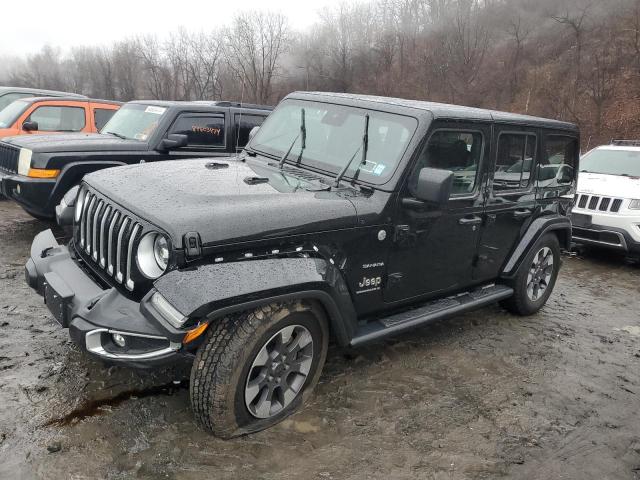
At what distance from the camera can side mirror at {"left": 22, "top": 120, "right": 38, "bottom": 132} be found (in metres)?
7.77

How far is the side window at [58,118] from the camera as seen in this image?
8.24 m

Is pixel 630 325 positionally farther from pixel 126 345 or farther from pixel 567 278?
pixel 126 345

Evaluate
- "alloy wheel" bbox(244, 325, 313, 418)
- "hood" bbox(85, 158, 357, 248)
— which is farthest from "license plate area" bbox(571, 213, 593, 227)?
"alloy wheel" bbox(244, 325, 313, 418)

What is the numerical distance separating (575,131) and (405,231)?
275 cm

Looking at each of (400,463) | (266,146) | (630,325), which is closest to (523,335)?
(630,325)

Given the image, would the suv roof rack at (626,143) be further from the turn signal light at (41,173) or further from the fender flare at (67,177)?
the turn signal light at (41,173)

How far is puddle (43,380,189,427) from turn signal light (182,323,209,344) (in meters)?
0.96

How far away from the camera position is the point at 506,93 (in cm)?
3162

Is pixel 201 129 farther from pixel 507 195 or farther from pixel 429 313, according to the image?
pixel 429 313

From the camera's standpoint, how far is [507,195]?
4.14 meters

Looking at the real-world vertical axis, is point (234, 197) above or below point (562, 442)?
above

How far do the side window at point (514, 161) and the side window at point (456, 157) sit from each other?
29cm

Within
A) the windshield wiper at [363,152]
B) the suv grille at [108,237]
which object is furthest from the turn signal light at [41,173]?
the windshield wiper at [363,152]

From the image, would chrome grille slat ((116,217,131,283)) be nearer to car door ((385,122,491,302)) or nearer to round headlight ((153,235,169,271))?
round headlight ((153,235,169,271))
